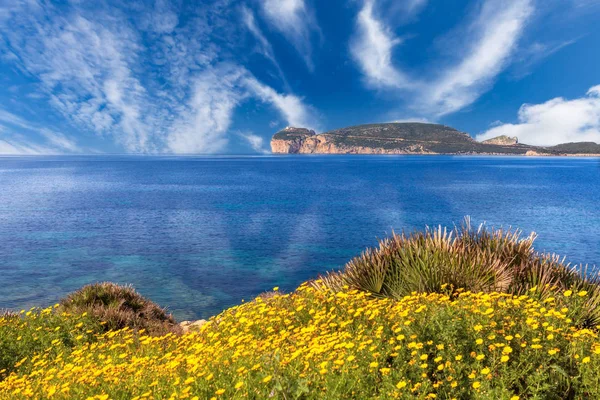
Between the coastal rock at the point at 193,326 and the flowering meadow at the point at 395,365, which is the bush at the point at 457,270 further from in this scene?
the coastal rock at the point at 193,326

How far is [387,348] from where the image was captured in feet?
16.6

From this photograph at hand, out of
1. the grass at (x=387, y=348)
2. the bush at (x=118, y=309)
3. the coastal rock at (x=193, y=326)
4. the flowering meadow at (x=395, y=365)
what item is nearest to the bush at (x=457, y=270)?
the grass at (x=387, y=348)

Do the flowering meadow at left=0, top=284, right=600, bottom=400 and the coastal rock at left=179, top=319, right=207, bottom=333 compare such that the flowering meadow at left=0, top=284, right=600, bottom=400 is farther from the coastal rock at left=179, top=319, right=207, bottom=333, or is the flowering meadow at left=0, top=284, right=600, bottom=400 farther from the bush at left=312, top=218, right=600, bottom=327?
the coastal rock at left=179, top=319, right=207, bottom=333

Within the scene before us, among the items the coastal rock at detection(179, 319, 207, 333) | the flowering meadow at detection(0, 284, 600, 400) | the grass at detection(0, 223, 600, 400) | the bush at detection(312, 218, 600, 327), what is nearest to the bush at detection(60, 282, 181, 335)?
the coastal rock at detection(179, 319, 207, 333)

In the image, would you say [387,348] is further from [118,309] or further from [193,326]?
[118,309]

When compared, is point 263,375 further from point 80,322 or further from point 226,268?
point 226,268

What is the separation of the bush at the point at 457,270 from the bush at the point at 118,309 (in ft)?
15.5

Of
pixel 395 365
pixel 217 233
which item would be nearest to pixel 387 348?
pixel 395 365

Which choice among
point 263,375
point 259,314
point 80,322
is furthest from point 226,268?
point 263,375

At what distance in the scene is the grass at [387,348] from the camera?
4.37 meters

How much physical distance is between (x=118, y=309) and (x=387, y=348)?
8.95 m

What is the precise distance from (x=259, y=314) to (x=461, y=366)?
14.0ft

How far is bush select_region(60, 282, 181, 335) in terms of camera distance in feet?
36.2

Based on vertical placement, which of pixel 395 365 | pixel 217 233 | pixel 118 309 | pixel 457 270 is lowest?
pixel 217 233
